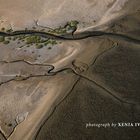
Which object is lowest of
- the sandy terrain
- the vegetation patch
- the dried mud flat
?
the dried mud flat

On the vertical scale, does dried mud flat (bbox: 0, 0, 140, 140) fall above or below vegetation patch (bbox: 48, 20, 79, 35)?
below

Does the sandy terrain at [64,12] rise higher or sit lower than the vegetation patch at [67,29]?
higher

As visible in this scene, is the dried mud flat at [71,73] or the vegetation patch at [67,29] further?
the vegetation patch at [67,29]

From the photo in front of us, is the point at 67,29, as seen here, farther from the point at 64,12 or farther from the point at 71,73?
the point at 71,73

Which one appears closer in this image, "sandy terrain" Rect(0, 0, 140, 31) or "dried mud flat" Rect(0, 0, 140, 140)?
"dried mud flat" Rect(0, 0, 140, 140)

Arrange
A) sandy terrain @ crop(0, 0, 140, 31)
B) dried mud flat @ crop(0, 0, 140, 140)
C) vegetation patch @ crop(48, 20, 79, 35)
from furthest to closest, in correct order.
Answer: sandy terrain @ crop(0, 0, 140, 31) → vegetation patch @ crop(48, 20, 79, 35) → dried mud flat @ crop(0, 0, 140, 140)

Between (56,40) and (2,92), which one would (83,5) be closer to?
(56,40)

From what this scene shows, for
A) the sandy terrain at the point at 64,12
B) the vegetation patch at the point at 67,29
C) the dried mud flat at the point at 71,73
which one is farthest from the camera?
the sandy terrain at the point at 64,12

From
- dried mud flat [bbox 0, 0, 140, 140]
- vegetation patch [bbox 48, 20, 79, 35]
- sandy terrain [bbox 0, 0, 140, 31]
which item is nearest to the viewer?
dried mud flat [bbox 0, 0, 140, 140]

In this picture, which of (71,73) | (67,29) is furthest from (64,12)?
(71,73)
